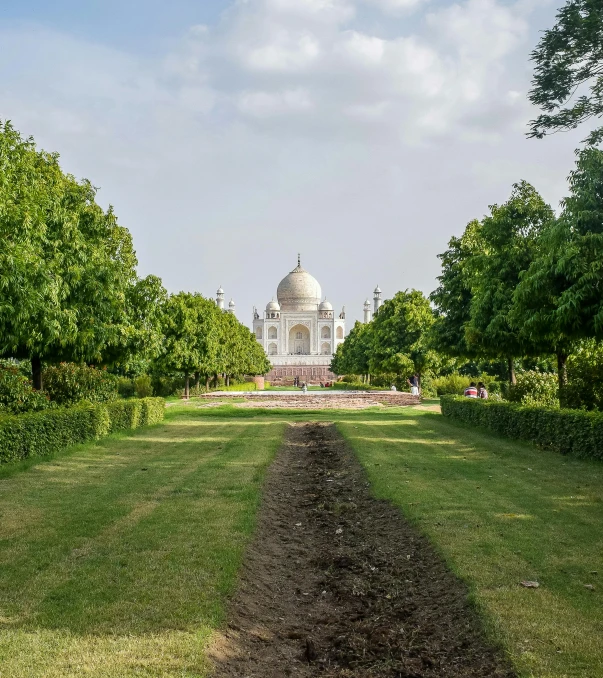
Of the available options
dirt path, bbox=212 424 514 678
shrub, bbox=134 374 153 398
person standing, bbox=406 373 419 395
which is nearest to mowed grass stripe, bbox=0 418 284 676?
dirt path, bbox=212 424 514 678

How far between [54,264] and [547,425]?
31.2 feet

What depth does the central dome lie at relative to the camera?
11569cm

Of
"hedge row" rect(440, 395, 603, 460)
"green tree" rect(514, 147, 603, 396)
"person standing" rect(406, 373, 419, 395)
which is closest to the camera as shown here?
"green tree" rect(514, 147, 603, 396)

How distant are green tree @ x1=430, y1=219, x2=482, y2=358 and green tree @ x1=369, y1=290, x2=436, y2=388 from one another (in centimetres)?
1142

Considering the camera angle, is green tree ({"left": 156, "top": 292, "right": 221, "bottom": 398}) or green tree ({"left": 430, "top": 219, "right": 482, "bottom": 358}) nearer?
green tree ({"left": 430, "top": 219, "right": 482, "bottom": 358})

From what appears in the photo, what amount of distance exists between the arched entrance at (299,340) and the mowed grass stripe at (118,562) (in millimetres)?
104870

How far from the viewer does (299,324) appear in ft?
373

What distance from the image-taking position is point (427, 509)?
740cm

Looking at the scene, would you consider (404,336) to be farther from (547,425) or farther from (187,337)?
(547,425)

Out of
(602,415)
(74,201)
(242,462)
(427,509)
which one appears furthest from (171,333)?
(427,509)

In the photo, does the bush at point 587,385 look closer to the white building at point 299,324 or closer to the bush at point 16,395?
the bush at point 16,395

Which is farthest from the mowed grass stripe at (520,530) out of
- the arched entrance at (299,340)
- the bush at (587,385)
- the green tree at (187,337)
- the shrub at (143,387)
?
the arched entrance at (299,340)

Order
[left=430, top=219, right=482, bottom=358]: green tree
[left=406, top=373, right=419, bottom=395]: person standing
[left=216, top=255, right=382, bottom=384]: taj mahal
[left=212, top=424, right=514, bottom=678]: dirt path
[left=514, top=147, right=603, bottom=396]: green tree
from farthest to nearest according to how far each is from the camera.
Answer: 1. [left=216, top=255, right=382, bottom=384]: taj mahal
2. [left=406, top=373, right=419, bottom=395]: person standing
3. [left=430, top=219, right=482, bottom=358]: green tree
4. [left=514, top=147, right=603, bottom=396]: green tree
5. [left=212, top=424, right=514, bottom=678]: dirt path

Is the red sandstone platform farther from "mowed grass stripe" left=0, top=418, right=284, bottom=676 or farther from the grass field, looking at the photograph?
"mowed grass stripe" left=0, top=418, right=284, bottom=676
